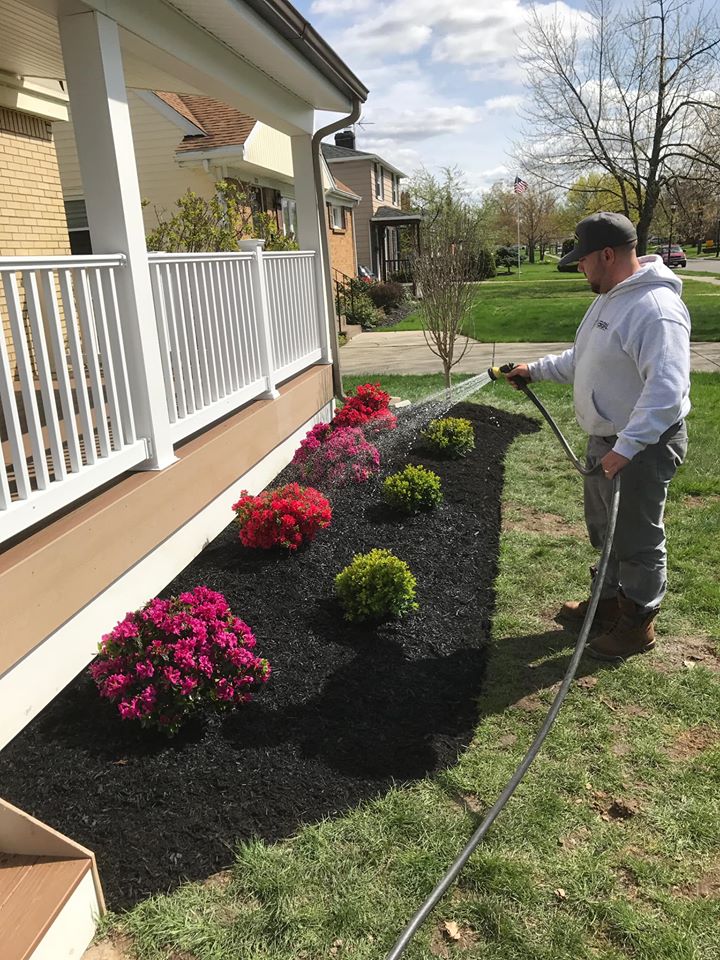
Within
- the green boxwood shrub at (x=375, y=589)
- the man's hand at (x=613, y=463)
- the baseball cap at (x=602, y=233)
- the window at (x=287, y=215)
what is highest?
the window at (x=287, y=215)

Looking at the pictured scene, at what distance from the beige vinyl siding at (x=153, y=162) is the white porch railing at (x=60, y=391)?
38.3 feet

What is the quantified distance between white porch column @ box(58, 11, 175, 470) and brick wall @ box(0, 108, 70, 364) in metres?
4.04

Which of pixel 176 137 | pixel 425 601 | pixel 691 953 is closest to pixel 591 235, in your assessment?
pixel 425 601

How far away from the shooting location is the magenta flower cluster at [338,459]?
5731mm

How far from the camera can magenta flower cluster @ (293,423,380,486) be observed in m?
5.73

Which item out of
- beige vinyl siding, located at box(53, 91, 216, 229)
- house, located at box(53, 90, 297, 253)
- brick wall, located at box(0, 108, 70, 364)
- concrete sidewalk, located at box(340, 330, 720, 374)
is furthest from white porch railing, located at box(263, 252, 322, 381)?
beige vinyl siding, located at box(53, 91, 216, 229)

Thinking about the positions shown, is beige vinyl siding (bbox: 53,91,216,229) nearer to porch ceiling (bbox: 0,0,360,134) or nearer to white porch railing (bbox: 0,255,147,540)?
porch ceiling (bbox: 0,0,360,134)

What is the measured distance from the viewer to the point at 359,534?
4859mm

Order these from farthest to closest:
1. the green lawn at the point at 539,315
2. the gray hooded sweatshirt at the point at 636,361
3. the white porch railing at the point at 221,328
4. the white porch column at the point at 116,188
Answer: the green lawn at the point at 539,315
the white porch railing at the point at 221,328
the white porch column at the point at 116,188
the gray hooded sweatshirt at the point at 636,361

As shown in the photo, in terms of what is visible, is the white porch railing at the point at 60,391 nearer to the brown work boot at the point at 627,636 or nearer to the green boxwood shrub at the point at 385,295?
the brown work boot at the point at 627,636

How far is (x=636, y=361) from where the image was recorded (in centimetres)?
318

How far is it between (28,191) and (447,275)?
15.2ft

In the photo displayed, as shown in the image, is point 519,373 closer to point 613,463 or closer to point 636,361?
point 636,361

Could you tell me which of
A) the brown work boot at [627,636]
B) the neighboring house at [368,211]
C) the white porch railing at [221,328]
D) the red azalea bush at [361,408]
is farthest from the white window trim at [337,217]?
the brown work boot at [627,636]
